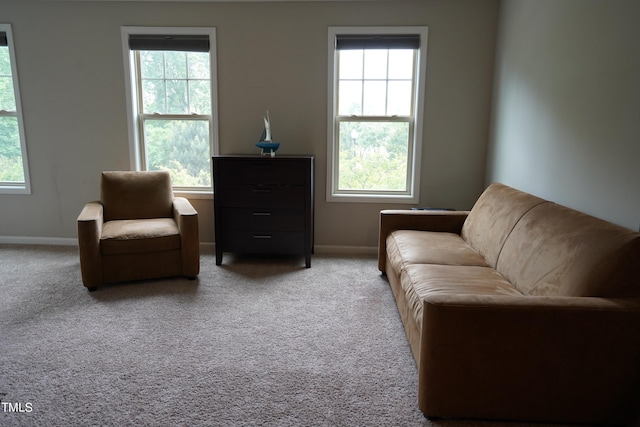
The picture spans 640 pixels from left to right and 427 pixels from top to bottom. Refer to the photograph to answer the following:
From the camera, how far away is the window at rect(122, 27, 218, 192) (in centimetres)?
401

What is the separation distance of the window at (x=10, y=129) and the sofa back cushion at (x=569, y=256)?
4.40m

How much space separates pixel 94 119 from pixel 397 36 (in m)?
2.93

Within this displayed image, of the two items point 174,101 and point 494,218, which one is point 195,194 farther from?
point 494,218

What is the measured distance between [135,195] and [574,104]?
335 cm

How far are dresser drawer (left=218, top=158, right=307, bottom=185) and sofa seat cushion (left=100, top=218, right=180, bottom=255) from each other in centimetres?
62

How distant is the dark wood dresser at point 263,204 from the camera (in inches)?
145

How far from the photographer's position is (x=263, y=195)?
3.73m

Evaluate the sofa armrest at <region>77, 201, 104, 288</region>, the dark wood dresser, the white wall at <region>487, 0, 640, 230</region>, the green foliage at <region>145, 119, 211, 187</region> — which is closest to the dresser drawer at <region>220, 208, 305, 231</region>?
the dark wood dresser

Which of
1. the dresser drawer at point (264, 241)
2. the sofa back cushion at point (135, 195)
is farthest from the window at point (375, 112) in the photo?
the sofa back cushion at point (135, 195)

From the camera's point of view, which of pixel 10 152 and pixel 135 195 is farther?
pixel 10 152

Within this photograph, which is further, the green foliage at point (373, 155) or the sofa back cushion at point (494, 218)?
the green foliage at point (373, 155)

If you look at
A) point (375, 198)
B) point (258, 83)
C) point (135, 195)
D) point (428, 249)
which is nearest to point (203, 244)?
point (135, 195)

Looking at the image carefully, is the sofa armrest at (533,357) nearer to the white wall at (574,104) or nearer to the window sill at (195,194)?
the white wall at (574,104)

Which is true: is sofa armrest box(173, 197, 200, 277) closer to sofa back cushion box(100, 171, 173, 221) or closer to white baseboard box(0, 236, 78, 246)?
sofa back cushion box(100, 171, 173, 221)
